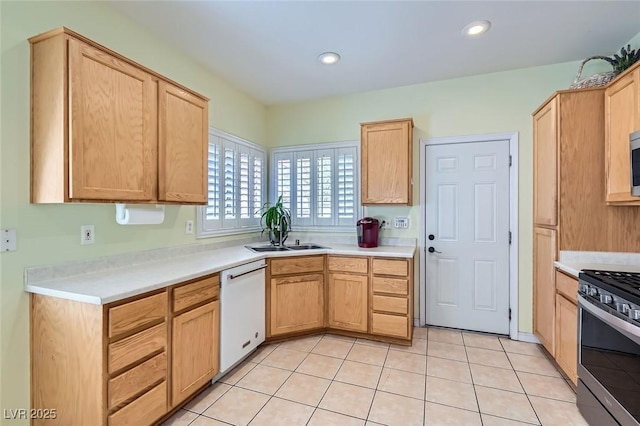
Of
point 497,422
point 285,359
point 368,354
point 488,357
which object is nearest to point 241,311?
point 285,359

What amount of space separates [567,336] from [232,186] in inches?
126

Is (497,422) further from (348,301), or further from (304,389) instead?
(348,301)

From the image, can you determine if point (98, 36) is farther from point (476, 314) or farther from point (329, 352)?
point (476, 314)

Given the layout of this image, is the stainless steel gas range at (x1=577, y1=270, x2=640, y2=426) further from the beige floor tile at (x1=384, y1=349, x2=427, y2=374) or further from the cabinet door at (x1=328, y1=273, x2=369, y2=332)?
the cabinet door at (x1=328, y1=273, x2=369, y2=332)

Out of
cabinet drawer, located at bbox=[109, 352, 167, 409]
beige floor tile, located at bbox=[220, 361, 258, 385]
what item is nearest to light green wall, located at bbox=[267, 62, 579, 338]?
beige floor tile, located at bbox=[220, 361, 258, 385]

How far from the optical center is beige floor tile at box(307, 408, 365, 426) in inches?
69.7

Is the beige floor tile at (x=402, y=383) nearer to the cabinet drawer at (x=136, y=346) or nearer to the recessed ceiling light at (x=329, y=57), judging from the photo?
the cabinet drawer at (x=136, y=346)

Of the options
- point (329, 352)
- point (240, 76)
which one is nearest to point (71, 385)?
point (329, 352)

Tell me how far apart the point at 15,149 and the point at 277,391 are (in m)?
2.14

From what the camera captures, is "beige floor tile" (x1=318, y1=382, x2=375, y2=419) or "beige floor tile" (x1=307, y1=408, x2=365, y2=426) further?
"beige floor tile" (x1=318, y1=382, x2=375, y2=419)

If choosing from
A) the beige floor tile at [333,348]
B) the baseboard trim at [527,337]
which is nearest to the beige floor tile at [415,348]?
the beige floor tile at [333,348]

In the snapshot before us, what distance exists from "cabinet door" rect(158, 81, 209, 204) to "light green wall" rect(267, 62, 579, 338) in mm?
1624

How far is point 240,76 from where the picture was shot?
3018 mm

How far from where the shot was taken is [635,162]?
69.6 inches
